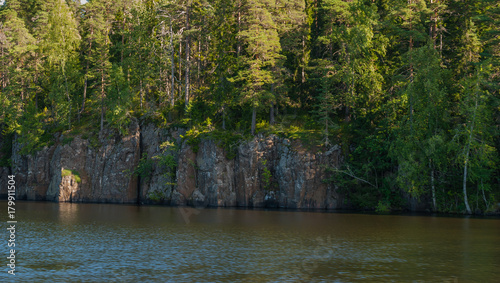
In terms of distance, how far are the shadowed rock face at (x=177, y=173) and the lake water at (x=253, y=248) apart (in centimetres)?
805

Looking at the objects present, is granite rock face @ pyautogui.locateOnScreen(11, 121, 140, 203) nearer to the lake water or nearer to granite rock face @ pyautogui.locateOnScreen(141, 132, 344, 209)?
granite rock face @ pyautogui.locateOnScreen(141, 132, 344, 209)

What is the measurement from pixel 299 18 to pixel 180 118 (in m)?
22.5

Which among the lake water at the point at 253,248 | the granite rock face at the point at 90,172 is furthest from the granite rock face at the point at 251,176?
the lake water at the point at 253,248

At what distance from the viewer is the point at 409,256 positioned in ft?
96.0

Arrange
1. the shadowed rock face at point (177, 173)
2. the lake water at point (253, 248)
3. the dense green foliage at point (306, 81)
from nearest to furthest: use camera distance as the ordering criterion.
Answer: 1. the lake water at point (253, 248)
2. the dense green foliage at point (306, 81)
3. the shadowed rock face at point (177, 173)

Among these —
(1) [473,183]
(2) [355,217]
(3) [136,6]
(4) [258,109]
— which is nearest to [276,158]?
(4) [258,109]

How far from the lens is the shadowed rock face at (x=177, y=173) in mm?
57031

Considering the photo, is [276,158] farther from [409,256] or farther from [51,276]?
[51,276]

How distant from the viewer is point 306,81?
6519cm

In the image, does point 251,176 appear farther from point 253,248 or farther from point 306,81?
point 253,248

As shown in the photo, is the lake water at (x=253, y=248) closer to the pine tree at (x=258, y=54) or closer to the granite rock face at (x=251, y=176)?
the granite rock face at (x=251, y=176)

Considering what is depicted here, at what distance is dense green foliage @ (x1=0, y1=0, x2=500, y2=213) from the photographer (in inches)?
1973

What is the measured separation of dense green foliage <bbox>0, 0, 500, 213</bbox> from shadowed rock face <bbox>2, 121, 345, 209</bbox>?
80.1 inches

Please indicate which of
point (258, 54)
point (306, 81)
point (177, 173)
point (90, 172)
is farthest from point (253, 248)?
point (90, 172)
